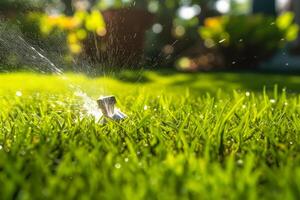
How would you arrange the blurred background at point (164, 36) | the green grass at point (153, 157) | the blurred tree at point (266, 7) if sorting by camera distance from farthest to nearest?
1. the blurred tree at point (266, 7)
2. the blurred background at point (164, 36)
3. the green grass at point (153, 157)

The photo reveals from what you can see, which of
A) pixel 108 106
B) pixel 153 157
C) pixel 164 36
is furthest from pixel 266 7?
pixel 153 157

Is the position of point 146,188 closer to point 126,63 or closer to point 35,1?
point 126,63

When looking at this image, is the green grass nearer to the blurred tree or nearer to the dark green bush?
the dark green bush

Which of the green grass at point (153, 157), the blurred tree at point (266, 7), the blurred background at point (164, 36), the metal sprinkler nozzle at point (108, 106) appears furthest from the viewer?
the blurred tree at point (266, 7)

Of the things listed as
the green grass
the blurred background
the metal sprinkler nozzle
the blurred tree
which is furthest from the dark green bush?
the metal sprinkler nozzle

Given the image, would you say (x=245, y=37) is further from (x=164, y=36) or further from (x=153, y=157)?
(x=153, y=157)

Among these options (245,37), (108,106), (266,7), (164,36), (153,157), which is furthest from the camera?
(266,7)

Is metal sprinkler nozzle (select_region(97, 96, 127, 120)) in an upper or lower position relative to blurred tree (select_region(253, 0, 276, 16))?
lower

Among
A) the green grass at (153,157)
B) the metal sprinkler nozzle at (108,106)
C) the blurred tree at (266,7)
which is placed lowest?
the green grass at (153,157)

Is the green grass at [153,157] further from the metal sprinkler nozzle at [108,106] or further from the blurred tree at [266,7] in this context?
the blurred tree at [266,7]

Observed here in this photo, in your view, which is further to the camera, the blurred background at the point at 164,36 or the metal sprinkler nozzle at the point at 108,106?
the blurred background at the point at 164,36

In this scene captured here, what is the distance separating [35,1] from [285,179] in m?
9.76

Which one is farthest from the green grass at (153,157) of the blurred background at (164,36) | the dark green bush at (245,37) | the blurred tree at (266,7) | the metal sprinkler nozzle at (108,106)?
the blurred tree at (266,7)

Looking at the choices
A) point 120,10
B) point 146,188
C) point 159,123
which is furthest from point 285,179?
point 120,10
